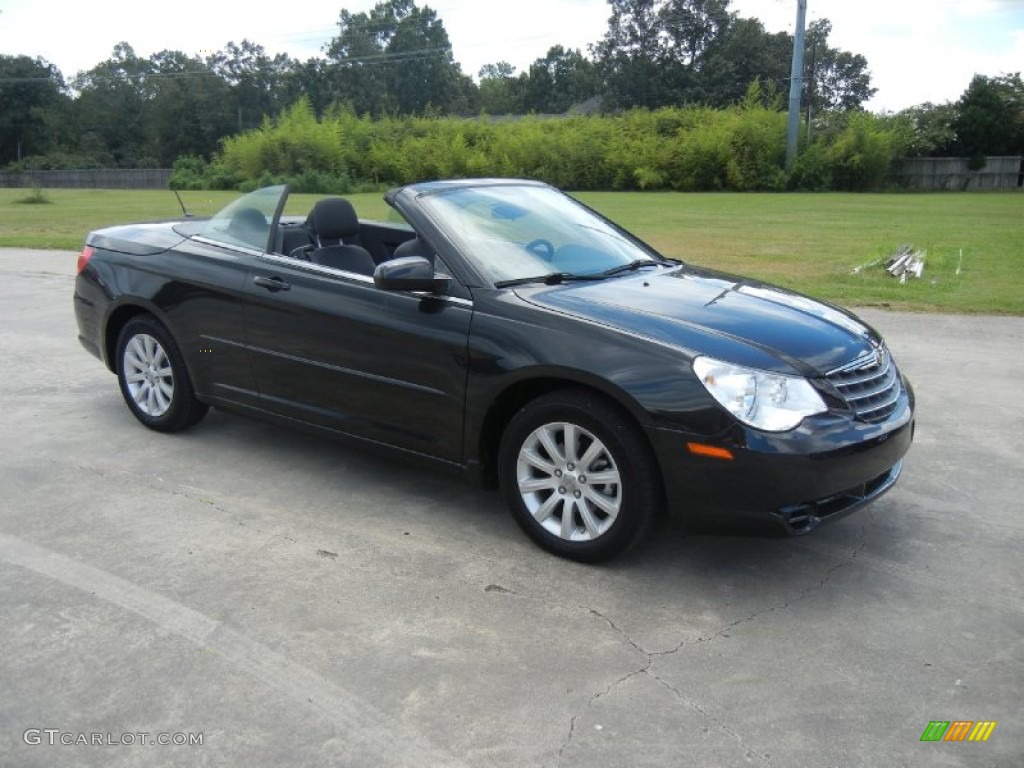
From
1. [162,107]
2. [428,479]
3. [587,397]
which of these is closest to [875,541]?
[587,397]

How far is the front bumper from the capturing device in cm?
340

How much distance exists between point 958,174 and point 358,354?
41.9m

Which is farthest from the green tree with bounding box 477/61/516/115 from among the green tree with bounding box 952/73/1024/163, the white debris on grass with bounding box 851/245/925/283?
the white debris on grass with bounding box 851/245/925/283

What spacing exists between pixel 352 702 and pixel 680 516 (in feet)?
4.62

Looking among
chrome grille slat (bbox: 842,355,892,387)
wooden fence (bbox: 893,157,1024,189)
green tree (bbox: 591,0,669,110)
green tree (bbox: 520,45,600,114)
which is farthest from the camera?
green tree (bbox: 520,45,600,114)

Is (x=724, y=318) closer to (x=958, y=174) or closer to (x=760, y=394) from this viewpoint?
(x=760, y=394)

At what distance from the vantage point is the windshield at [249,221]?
5145mm

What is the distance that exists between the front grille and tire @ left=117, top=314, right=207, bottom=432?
11.7ft

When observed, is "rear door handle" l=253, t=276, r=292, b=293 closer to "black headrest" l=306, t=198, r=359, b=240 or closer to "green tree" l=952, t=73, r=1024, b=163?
"black headrest" l=306, t=198, r=359, b=240

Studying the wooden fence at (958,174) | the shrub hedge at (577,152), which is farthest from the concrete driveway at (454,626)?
the wooden fence at (958,174)

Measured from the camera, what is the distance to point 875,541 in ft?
13.6

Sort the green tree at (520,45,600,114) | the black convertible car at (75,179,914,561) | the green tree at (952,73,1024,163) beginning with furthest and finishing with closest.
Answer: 1. the green tree at (520,45,600,114)
2. the green tree at (952,73,1024,163)
3. the black convertible car at (75,179,914,561)

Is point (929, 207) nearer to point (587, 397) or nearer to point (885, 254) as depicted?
point (885, 254)

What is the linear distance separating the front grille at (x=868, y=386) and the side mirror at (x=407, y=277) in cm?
170
